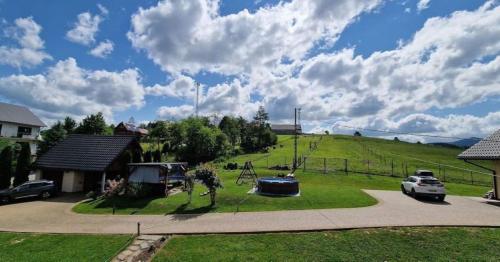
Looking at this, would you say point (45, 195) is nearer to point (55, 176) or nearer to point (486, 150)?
point (55, 176)

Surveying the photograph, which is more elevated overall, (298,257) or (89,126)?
(89,126)

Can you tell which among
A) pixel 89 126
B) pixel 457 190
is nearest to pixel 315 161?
pixel 457 190

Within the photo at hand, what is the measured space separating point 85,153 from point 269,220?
852 inches

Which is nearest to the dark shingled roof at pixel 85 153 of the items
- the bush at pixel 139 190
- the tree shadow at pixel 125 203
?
the tree shadow at pixel 125 203

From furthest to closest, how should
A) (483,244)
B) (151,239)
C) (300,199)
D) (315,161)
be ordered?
(315,161) → (300,199) → (151,239) → (483,244)

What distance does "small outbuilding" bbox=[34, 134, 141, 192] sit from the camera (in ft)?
84.1

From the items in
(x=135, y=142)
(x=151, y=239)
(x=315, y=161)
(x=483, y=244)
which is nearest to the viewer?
(x=483, y=244)

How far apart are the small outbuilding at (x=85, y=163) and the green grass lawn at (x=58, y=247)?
11813 millimetres

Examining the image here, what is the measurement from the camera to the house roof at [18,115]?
1850 inches

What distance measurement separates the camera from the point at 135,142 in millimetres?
30094

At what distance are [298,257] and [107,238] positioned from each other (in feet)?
27.9

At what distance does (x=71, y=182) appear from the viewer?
86.5 feet

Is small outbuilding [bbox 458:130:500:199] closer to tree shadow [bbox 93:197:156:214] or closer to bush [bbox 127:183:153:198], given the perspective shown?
tree shadow [bbox 93:197:156:214]

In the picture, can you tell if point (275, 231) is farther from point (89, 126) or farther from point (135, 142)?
point (89, 126)
